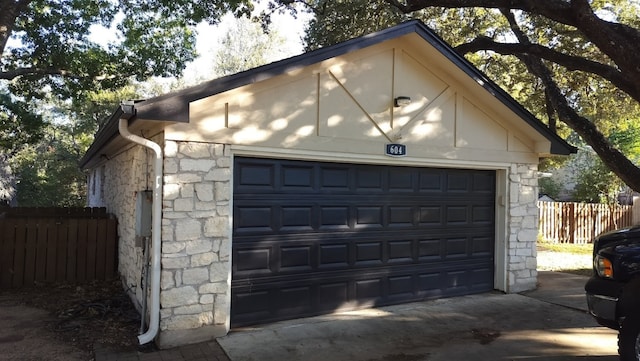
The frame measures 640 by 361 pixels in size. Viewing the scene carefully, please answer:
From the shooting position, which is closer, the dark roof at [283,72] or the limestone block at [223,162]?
the dark roof at [283,72]

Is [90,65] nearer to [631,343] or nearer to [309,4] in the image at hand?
[309,4]

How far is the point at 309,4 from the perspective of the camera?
46.3 ft

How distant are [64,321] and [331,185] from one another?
163 inches

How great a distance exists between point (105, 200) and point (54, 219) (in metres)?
3.36

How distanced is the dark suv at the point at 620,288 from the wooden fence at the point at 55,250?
8065mm

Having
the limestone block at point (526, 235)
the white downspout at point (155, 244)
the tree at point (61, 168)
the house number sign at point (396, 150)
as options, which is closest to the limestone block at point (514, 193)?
the limestone block at point (526, 235)

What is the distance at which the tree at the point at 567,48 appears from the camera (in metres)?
7.69

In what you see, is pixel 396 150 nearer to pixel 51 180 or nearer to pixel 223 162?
pixel 223 162

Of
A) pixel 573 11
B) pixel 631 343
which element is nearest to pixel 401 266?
pixel 631 343

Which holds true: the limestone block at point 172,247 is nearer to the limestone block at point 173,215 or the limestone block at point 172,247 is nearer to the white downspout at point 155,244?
the white downspout at point 155,244

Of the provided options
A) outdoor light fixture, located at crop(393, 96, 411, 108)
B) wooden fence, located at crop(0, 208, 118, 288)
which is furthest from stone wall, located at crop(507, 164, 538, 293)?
wooden fence, located at crop(0, 208, 118, 288)

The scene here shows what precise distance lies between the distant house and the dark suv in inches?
125

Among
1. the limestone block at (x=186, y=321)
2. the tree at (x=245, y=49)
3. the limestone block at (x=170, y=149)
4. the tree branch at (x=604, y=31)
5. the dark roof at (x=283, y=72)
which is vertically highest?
the tree at (x=245, y=49)

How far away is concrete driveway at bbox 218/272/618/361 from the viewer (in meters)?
5.18
